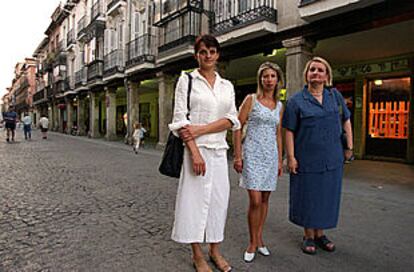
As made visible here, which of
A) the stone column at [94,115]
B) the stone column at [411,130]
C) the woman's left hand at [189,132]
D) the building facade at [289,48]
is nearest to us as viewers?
the woman's left hand at [189,132]

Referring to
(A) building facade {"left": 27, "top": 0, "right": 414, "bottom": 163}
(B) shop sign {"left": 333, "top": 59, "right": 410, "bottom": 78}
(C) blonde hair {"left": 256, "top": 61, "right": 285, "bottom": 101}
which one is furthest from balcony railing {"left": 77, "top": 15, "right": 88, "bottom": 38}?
(C) blonde hair {"left": 256, "top": 61, "right": 285, "bottom": 101}

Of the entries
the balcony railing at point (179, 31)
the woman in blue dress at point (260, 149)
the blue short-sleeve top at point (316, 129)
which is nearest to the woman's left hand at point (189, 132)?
the woman in blue dress at point (260, 149)

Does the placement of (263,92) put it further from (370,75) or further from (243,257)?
(370,75)

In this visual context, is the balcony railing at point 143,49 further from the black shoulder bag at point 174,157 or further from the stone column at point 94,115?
the black shoulder bag at point 174,157

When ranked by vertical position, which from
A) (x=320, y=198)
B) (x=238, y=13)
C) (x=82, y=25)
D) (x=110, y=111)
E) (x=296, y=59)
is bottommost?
(x=320, y=198)

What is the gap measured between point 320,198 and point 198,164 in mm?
1472

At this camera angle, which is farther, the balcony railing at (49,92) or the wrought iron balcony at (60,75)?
the balcony railing at (49,92)

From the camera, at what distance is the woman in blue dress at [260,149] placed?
3119mm

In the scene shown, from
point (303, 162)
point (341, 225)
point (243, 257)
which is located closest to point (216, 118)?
point (303, 162)

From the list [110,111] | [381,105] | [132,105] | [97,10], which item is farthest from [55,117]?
[381,105]

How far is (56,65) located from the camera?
37000 millimetres

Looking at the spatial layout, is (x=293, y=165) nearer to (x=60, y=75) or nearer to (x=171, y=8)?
(x=171, y=8)

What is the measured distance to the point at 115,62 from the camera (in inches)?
787

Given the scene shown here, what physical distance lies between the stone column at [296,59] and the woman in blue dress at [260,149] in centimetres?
575
